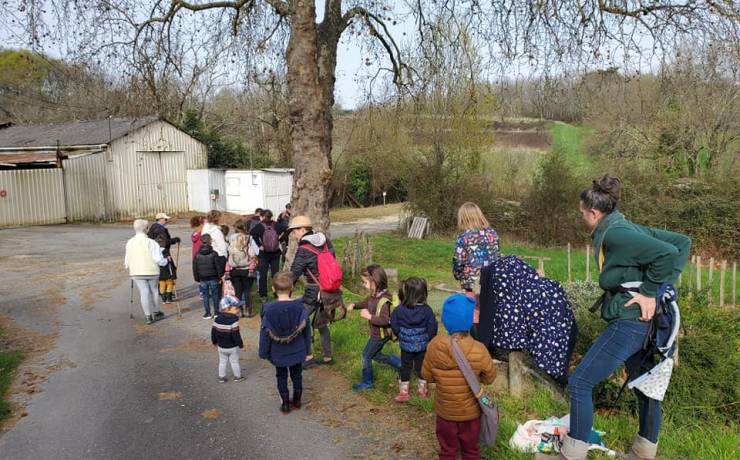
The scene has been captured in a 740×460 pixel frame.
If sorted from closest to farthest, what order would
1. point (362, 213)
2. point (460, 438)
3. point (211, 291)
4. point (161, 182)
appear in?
1. point (460, 438)
2. point (211, 291)
3. point (161, 182)
4. point (362, 213)

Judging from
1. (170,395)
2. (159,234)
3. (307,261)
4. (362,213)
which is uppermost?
(159,234)

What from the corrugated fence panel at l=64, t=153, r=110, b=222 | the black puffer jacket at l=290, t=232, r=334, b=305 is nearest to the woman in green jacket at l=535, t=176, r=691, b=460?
the black puffer jacket at l=290, t=232, r=334, b=305


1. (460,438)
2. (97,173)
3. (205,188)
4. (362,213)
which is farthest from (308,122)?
(362,213)

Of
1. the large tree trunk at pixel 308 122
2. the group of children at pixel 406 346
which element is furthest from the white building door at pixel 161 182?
the group of children at pixel 406 346

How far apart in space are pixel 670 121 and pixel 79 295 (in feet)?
67.4

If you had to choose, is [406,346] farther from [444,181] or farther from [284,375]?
[444,181]

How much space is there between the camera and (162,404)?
5895 mm

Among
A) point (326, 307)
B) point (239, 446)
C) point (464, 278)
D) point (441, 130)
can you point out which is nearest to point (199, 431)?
point (239, 446)

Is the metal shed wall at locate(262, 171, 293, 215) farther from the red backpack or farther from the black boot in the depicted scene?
the black boot

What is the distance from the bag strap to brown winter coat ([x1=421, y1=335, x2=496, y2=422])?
0.03m

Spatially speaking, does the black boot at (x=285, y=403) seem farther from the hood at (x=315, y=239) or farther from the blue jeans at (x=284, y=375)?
the hood at (x=315, y=239)

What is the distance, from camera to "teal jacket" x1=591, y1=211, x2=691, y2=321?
3.58 metres

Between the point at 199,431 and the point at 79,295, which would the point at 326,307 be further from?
the point at 79,295

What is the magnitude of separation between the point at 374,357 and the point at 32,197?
→ 26.4 m
